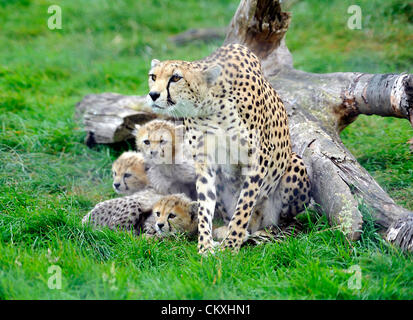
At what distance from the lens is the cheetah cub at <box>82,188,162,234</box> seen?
4.11 meters

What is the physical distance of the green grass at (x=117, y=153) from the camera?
9.57 ft

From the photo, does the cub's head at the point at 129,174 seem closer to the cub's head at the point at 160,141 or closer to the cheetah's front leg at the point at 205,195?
the cub's head at the point at 160,141

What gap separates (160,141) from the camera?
4852 mm

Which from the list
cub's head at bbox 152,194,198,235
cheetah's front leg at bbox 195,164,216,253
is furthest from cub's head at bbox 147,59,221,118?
cub's head at bbox 152,194,198,235

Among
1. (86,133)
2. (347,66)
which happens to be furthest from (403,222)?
(347,66)

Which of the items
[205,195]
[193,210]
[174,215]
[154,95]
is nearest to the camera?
[154,95]

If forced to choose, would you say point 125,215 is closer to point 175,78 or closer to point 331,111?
point 175,78

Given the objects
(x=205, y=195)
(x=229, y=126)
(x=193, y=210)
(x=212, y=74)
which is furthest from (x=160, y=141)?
(x=212, y=74)

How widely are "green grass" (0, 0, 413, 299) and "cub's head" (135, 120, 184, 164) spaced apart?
64 cm

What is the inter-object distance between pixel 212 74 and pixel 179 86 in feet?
0.95

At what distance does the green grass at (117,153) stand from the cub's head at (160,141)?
0.64 metres

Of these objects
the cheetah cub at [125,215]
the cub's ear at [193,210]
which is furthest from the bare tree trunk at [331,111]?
the cheetah cub at [125,215]

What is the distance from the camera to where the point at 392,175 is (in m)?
4.61

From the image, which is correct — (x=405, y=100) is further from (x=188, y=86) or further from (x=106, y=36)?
(x=106, y=36)
